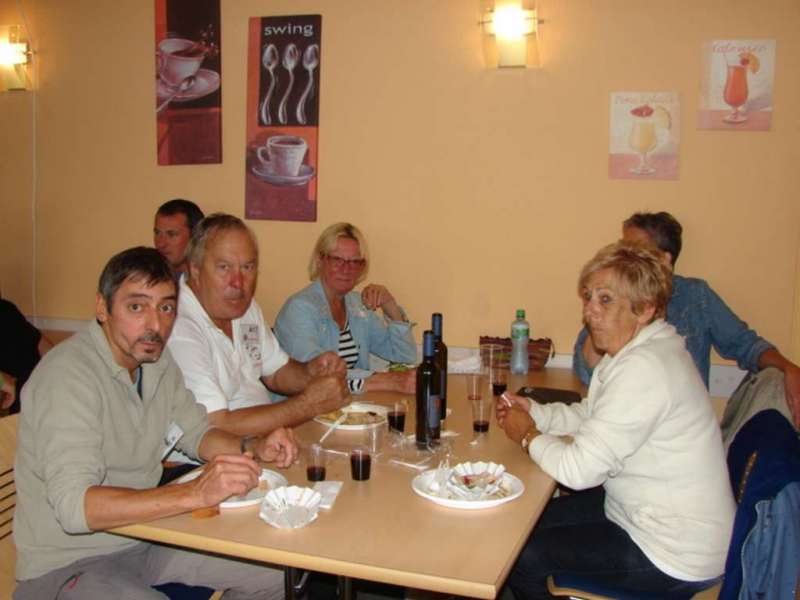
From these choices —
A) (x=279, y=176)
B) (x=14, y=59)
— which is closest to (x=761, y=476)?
(x=279, y=176)

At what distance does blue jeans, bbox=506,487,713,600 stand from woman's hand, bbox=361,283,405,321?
1621mm

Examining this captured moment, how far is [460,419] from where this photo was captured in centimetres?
266

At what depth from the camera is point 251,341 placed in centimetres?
297

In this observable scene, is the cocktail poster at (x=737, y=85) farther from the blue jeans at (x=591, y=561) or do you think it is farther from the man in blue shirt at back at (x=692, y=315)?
the blue jeans at (x=591, y=561)

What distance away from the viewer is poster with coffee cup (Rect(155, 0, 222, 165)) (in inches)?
163

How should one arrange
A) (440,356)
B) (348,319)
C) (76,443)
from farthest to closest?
1. (348,319)
2. (440,356)
3. (76,443)

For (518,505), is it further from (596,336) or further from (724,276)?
(724,276)

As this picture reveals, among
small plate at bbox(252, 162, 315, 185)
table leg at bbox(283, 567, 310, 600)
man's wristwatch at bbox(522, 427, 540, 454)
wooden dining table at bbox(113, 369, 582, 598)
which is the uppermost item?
small plate at bbox(252, 162, 315, 185)

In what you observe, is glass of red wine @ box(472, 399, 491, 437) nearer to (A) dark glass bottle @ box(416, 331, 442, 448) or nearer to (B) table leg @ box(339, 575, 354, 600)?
(A) dark glass bottle @ box(416, 331, 442, 448)

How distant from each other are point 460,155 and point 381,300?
814 mm

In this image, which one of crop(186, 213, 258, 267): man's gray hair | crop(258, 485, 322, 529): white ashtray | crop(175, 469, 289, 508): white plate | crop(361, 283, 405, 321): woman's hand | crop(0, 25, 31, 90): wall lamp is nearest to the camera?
crop(258, 485, 322, 529): white ashtray

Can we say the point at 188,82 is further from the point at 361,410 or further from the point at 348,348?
the point at 361,410

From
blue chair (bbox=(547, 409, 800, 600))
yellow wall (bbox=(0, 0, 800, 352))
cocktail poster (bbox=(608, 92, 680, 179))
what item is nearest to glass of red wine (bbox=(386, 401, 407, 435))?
blue chair (bbox=(547, 409, 800, 600))

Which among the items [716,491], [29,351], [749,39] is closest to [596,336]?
[716,491]
